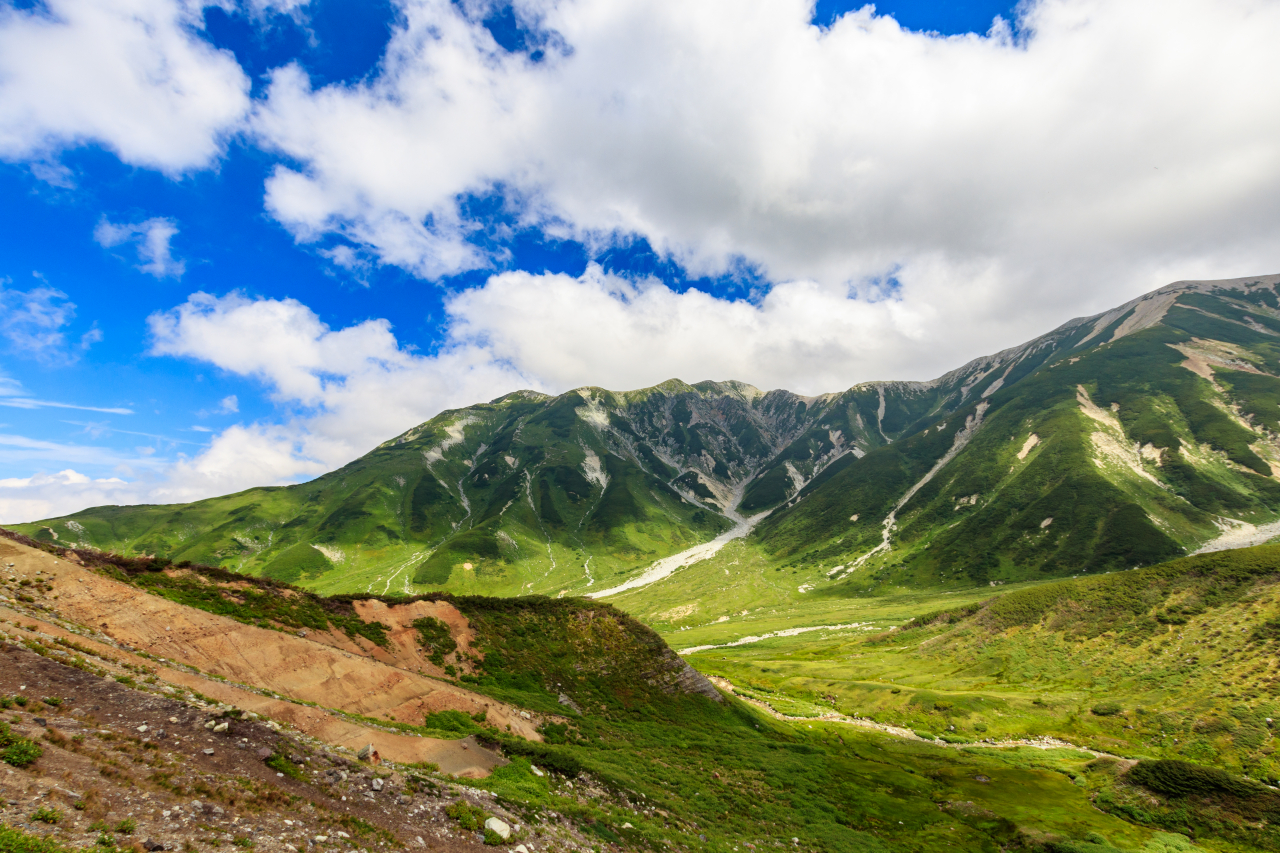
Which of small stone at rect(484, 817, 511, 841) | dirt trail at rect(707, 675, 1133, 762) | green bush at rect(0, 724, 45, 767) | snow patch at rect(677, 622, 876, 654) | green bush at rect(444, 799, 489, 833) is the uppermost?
green bush at rect(0, 724, 45, 767)

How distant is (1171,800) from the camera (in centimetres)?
3622

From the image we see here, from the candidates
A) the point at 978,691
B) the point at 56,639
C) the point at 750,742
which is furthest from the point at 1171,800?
the point at 56,639

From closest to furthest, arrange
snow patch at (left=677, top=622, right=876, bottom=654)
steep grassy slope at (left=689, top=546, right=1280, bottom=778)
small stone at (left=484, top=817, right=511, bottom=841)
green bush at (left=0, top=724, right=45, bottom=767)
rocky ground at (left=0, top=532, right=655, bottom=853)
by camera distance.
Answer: rocky ground at (left=0, top=532, right=655, bottom=853) < green bush at (left=0, top=724, right=45, bottom=767) < small stone at (left=484, top=817, right=511, bottom=841) < steep grassy slope at (left=689, top=546, right=1280, bottom=778) < snow patch at (left=677, top=622, right=876, bottom=654)

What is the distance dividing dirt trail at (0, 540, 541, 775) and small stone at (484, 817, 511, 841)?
555cm

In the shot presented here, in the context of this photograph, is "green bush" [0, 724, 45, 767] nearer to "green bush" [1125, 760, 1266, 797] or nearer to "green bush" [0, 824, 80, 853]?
"green bush" [0, 824, 80, 853]

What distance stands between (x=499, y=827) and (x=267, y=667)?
19.5 m

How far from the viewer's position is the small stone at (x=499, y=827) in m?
17.8

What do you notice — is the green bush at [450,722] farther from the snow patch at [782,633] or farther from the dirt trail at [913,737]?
the snow patch at [782,633]

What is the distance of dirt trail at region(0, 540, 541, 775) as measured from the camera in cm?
2289

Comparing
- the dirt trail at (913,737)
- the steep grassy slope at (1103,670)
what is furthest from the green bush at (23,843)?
the steep grassy slope at (1103,670)

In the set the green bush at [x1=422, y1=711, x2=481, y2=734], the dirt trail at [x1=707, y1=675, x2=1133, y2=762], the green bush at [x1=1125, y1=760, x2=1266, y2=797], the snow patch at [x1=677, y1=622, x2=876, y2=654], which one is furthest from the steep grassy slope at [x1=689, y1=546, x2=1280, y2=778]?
the green bush at [x1=422, y1=711, x2=481, y2=734]

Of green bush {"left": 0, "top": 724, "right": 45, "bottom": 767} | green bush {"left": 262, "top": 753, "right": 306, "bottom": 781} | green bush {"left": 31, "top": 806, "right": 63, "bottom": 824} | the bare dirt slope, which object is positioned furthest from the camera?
green bush {"left": 262, "top": 753, "right": 306, "bottom": 781}

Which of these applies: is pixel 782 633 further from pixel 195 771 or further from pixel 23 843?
pixel 23 843

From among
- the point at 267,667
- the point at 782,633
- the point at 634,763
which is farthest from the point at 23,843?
the point at 782,633
